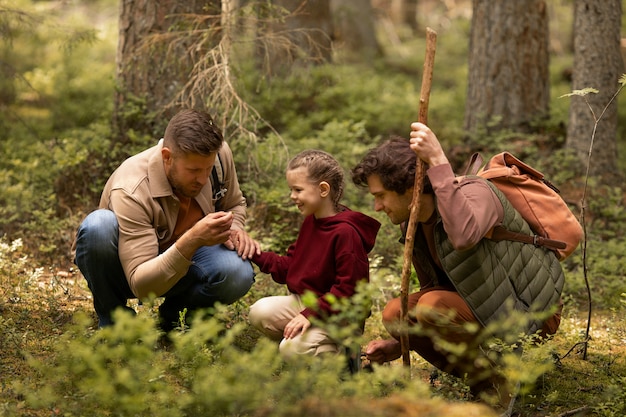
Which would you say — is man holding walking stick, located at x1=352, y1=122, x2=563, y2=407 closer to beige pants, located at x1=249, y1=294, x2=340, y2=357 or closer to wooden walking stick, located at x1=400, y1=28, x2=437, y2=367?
wooden walking stick, located at x1=400, y1=28, x2=437, y2=367

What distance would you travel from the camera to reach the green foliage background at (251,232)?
9.73ft

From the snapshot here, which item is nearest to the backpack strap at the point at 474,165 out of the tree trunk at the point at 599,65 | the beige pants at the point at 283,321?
the beige pants at the point at 283,321

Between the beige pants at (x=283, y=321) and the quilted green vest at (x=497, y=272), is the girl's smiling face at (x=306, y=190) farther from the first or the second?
the quilted green vest at (x=497, y=272)

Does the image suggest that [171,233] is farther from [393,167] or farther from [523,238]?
[523,238]

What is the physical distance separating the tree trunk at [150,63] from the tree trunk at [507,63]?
11.6ft

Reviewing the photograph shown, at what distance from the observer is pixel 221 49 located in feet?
20.6

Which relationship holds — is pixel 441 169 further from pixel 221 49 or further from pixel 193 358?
pixel 221 49

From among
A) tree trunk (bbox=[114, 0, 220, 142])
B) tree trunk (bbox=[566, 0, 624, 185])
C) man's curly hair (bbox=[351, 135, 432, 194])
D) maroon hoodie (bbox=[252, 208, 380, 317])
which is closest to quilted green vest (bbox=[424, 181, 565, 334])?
man's curly hair (bbox=[351, 135, 432, 194])

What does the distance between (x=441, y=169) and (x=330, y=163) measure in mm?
794

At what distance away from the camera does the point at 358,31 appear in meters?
15.6

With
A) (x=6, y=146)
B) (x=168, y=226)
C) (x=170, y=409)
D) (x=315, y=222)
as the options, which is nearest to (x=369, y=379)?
(x=170, y=409)

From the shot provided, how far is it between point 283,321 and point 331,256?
0.51m

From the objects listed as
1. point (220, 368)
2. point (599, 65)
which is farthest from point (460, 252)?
point (599, 65)

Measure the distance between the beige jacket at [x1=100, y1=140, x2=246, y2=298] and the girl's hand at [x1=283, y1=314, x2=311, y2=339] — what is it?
639 millimetres
